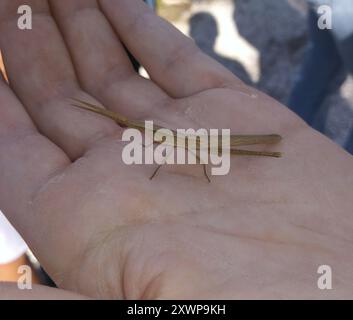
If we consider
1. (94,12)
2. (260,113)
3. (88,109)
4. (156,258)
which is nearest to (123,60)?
(94,12)

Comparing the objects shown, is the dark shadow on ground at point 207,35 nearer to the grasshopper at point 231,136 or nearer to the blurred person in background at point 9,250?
the blurred person in background at point 9,250

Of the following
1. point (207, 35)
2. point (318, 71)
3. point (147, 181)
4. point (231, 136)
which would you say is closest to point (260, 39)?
point (207, 35)

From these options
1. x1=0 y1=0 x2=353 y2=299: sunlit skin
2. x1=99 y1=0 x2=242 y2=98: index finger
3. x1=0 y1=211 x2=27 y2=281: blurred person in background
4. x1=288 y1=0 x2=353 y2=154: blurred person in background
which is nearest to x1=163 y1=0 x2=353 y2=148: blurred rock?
x1=288 y1=0 x2=353 y2=154: blurred person in background

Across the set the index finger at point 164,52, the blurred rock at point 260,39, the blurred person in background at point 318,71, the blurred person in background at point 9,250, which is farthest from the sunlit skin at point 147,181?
the blurred rock at point 260,39

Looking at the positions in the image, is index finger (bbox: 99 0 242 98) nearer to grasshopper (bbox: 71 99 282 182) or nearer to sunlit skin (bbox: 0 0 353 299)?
sunlit skin (bbox: 0 0 353 299)

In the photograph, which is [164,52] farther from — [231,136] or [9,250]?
[9,250]

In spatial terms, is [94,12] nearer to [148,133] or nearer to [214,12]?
[148,133]

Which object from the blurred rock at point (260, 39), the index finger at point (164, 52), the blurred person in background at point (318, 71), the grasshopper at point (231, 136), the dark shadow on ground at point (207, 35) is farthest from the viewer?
the dark shadow on ground at point (207, 35)
